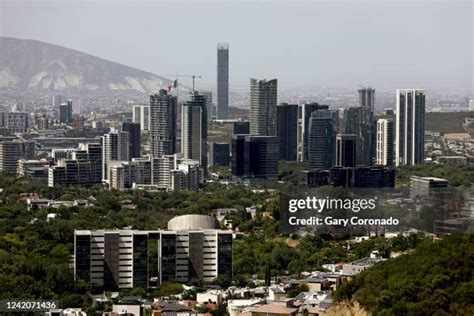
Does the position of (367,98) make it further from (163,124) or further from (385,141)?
(163,124)

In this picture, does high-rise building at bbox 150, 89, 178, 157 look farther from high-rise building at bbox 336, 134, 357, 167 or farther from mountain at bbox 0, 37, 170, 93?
mountain at bbox 0, 37, 170, 93

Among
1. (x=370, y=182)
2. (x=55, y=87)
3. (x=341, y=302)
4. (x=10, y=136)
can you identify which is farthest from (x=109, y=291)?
(x=55, y=87)

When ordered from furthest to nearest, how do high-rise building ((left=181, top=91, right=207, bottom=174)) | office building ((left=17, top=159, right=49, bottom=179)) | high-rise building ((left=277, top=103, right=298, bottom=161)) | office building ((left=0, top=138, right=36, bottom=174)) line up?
high-rise building ((left=181, top=91, right=207, bottom=174)), high-rise building ((left=277, top=103, right=298, bottom=161)), office building ((left=0, top=138, right=36, bottom=174)), office building ((left=17, top=159, right=49, bottom=179))

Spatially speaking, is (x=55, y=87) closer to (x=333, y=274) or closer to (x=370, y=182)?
(x=370, y=182)

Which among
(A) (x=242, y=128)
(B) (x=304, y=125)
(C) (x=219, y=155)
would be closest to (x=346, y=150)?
(B) (x=304, y=125)

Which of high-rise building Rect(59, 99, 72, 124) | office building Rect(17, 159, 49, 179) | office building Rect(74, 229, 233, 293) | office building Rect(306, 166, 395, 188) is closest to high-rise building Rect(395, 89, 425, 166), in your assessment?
office building Rect(306, 166, 395, 188)

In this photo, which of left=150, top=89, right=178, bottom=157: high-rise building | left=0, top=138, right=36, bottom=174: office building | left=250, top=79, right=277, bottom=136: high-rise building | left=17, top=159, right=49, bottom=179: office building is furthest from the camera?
left=250, top=79, right=277, bottom=136: high-rise building
